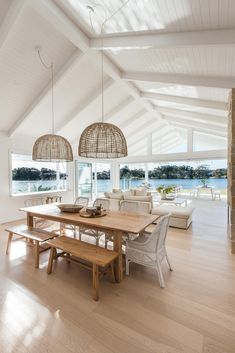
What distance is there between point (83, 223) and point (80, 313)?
3.50 feet

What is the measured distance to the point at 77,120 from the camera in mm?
6258

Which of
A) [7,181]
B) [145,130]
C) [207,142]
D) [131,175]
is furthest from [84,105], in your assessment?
[131,175]

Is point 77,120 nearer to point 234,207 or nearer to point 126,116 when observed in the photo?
point 126,116

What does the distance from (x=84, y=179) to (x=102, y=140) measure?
21.6 feet

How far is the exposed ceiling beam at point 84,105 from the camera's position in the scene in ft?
16.3

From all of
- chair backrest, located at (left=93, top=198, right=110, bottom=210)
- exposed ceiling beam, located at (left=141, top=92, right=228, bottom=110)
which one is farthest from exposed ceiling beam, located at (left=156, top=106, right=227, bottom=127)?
chair backrest, located at (left=93, top=198, right=110, bottom=210)

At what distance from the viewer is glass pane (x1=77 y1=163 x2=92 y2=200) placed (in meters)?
8.51

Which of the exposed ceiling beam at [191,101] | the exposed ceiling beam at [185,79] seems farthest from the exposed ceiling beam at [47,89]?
the exposed ceiling beam at [191,101]

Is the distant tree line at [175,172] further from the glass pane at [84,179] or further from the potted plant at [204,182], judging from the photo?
the glass pane at [84,179]

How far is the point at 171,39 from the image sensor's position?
259 cm

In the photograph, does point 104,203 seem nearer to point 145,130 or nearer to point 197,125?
point 197,125

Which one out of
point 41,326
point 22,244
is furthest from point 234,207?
point 22,244

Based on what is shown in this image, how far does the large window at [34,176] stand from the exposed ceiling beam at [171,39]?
451 cm

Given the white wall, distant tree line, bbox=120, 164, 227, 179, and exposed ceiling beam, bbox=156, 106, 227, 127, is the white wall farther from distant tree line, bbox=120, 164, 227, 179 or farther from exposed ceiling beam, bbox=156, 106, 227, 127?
distant tree line, bbox=120, 164, 227, 179
